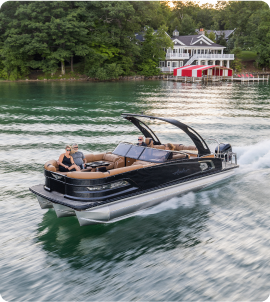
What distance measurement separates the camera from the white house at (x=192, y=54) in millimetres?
84062

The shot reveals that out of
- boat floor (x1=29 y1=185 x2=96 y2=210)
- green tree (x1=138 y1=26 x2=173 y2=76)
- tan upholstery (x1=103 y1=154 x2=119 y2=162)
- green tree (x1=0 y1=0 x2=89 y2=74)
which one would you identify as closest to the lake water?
boat floor (x1=29 y1=185 x2=96 y2=210)

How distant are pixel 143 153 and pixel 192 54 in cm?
8332

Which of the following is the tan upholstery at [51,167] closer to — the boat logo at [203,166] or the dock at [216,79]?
the boat logo at [203,166]

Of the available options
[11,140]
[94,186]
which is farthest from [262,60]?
[94,186]

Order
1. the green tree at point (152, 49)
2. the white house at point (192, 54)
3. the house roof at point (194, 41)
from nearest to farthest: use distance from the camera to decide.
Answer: the green tree at point (152, 49) → the white house at point (192, 54) → the house roof at point (194, 41)

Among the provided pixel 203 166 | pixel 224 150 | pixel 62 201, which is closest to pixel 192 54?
pixel 224 150

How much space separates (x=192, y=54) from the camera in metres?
89.2

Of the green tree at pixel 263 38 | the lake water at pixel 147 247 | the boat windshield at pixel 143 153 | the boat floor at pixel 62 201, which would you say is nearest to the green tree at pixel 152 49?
the green tree at pixel 263 38

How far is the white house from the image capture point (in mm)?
84062

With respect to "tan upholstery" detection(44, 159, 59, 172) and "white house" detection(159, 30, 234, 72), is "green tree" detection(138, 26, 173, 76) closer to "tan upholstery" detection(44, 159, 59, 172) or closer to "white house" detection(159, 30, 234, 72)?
"white house" detection(159, 30, 234, 72)

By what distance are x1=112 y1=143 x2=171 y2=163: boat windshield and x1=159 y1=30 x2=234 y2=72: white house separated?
75304 mm

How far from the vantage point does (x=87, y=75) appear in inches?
2803

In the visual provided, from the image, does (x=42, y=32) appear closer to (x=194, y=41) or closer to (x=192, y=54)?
(x=192, y=54)

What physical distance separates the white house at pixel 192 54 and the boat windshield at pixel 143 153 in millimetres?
75304
